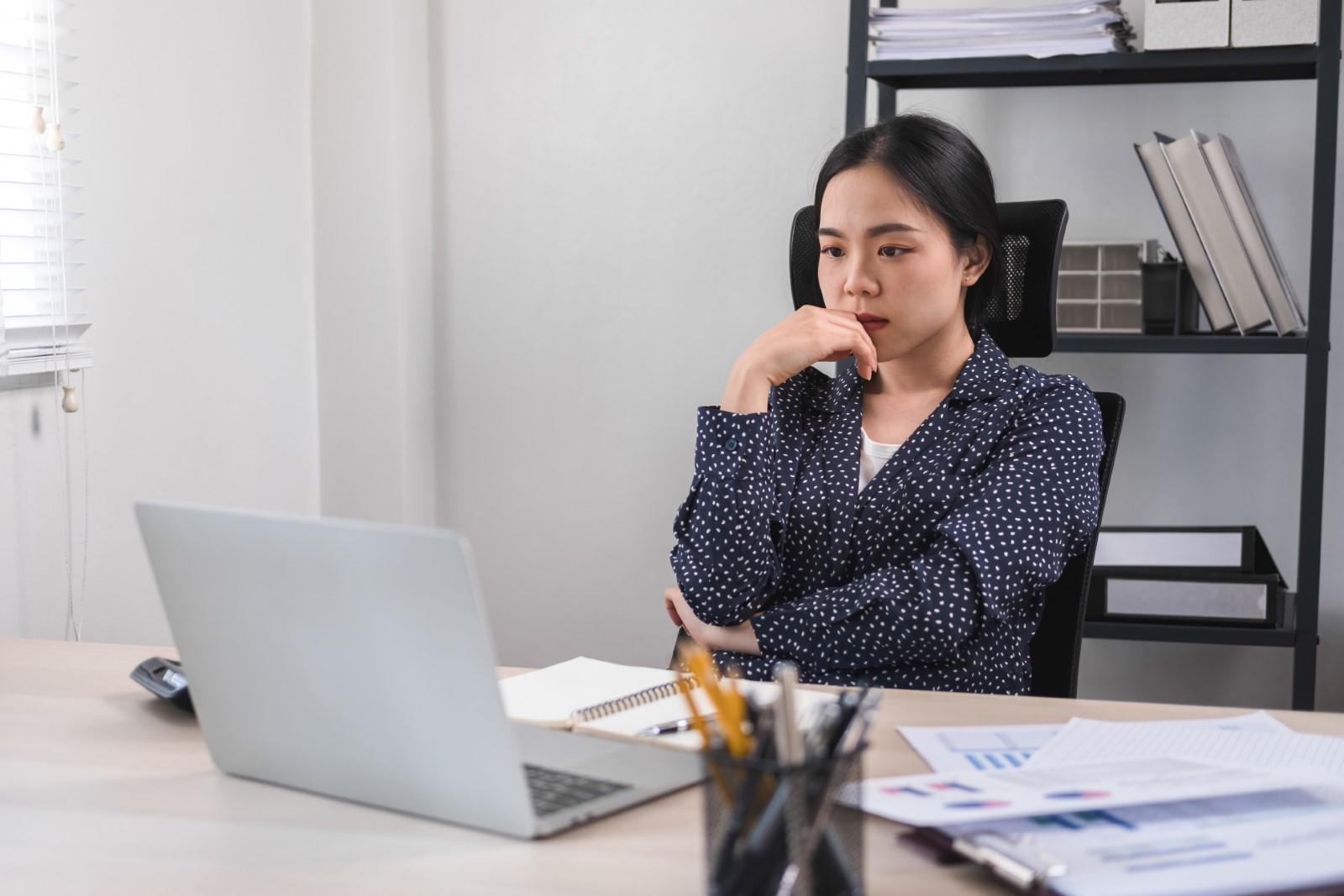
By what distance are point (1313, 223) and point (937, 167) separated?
761mm

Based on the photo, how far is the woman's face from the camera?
154cm

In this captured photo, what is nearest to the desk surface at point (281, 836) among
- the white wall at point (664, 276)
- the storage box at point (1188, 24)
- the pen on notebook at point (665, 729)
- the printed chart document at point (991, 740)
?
the printed chart document at point (991, 740)

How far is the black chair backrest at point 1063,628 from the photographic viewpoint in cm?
150

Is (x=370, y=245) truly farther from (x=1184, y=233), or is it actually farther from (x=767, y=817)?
(x=767, y=817)

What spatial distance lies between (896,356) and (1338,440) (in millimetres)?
1103

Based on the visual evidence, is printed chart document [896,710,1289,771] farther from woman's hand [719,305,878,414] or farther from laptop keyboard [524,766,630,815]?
woman's hand [719,305,878,414]

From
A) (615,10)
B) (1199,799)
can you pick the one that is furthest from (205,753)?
(615,10)

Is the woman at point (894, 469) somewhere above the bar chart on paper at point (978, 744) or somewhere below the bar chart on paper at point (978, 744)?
above

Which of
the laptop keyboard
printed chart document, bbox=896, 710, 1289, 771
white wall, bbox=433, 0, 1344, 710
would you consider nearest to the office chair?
printed chart document, bbox=896, 710, 1289, 771

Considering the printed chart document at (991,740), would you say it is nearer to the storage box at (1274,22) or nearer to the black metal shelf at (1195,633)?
the black metal shelf at (1195,633)

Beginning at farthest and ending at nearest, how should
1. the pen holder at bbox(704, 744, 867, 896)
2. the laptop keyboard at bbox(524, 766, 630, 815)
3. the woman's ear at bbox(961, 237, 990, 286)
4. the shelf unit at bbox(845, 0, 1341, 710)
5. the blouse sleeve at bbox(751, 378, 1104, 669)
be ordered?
the shelf unit at bbox(845, 0, 1341, 710) → the woman's ear at bbox(961, 237, 990, 286) → the blouse sleeve at bbox(751, 378, 1104, 669) → the laptop keyboard at bbox(524, 766, 630, 815) → the pen holder at bbox(704, 744, 867, 896)

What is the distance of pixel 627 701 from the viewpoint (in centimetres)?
106

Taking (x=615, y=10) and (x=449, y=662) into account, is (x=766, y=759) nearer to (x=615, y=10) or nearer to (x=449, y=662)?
(x=449, y=662)

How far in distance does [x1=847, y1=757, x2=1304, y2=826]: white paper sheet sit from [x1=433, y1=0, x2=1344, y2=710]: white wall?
1.63 meters
